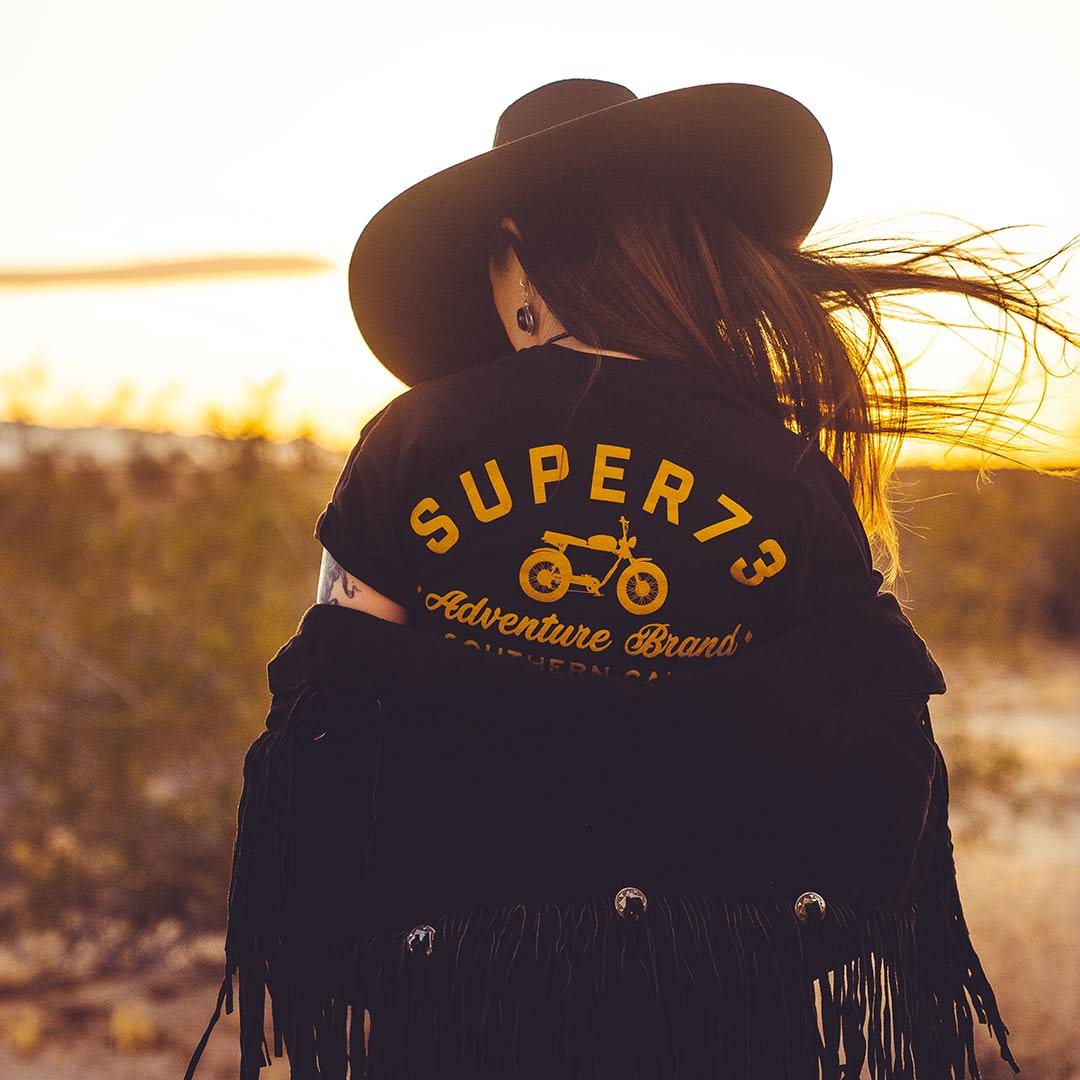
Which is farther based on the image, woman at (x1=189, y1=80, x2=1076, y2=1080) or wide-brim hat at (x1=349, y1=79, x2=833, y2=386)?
wide-brim hat at (x1=349, y1=79, x2=833, y2=386)

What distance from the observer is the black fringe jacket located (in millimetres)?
1051

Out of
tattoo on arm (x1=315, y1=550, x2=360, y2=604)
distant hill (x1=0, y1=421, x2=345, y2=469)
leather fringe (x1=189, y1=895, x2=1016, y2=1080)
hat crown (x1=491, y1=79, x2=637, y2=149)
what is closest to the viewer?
leather fringe (x1=189, y1=895, x2=1016, y2=1080)

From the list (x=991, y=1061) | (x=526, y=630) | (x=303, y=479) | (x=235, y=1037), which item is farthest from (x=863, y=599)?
(x=303, y=479)

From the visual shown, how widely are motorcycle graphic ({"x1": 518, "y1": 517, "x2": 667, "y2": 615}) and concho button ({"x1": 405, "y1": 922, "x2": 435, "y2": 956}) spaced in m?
0.37

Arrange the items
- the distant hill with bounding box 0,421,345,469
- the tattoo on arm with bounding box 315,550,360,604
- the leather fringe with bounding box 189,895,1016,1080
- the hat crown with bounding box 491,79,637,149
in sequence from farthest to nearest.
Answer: the distant hill with bounding box 0,421,345,469 < the hat crown with bounding box 491,79,637,149 < the tattoo on arm with bounding box 315,550,360,604 < the leather fringe with bounding box 189,895,1016,1080

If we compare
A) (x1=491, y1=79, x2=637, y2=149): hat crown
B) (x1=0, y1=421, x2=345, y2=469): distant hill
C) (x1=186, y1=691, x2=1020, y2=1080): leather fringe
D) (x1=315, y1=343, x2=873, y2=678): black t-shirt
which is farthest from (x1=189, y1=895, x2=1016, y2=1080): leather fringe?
(x1=0, y1=421, x2=345, y2=469): distant hill

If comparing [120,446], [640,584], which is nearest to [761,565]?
[640,584]

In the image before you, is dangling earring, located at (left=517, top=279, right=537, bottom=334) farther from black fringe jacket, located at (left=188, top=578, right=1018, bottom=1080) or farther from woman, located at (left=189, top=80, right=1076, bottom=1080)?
black fringe jacket, located at (left=188, top=578, right=1018, bottom=1080)

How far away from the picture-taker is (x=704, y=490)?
3.56ft

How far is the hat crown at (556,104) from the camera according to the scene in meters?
1.41

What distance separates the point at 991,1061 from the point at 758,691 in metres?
2.78

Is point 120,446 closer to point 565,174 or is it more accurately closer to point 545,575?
point 565,174

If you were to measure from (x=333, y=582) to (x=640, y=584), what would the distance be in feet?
1.19

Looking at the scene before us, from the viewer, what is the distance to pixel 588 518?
107cm
